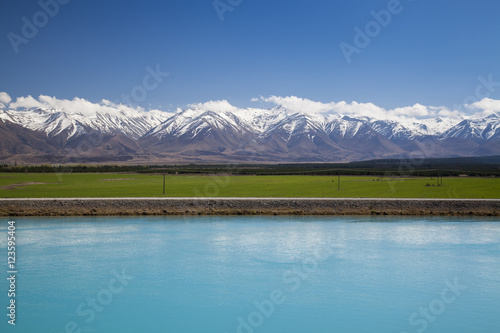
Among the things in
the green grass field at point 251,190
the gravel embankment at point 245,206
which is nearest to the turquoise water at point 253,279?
the gravel embankment at point 245,206

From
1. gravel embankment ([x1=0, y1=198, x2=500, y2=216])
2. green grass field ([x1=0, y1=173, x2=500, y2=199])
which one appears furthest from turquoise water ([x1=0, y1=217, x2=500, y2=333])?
green grass field ([x1=0, y1=173, x2=500, y2=199])

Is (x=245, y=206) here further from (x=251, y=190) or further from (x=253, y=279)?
(x=253, y=279)

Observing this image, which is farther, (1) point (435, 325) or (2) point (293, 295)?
(2) point (293, 295)

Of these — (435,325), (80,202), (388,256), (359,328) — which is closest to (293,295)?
(359,328)

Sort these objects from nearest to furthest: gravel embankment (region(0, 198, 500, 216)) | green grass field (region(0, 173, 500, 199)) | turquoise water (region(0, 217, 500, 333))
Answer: turquoise water (region(0, 217, 500, 333)) < gravel embankment (region(0, 198, 500, 216)) < green grass field (region(0, 173, 500, 199))

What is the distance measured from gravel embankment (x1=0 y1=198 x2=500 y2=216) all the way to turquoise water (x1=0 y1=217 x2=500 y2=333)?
162 inches

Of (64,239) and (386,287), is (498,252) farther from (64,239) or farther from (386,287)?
(64,239)

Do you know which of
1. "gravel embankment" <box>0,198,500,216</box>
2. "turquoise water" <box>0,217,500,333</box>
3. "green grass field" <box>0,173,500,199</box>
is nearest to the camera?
"turquoise water" <box>0,217,500,333</box>

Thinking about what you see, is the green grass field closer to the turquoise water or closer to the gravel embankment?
the gravel embankment

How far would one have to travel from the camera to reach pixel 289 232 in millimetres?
27969

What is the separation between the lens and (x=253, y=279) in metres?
18.3

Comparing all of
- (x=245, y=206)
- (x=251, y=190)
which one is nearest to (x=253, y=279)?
(x=245, y=206)

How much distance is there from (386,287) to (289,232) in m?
10.8

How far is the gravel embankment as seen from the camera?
33.6 metres
